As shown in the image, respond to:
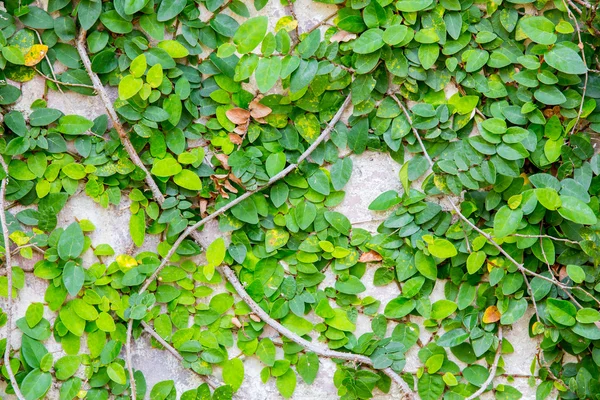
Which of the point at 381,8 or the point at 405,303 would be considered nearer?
the point at 381,8

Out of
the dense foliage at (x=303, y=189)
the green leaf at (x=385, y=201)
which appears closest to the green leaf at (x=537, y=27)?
the dense foliage at (x=303, y=189)

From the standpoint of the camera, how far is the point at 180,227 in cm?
202

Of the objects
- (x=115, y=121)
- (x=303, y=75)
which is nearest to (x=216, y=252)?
(x=115, y=121)

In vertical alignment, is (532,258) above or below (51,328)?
above

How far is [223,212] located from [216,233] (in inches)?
4.3

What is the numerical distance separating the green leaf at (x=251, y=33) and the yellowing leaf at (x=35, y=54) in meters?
0.63

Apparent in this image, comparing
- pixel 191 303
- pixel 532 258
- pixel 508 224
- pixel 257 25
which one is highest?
pixel 257 25

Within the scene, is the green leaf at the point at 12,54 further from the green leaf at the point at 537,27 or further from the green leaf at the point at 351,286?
the green leaf at the point at 537,27

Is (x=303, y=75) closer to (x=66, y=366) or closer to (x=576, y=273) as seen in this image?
(x=576, y=273)

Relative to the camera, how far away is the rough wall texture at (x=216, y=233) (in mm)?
2041

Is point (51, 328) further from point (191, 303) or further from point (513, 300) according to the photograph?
point (513, 300)

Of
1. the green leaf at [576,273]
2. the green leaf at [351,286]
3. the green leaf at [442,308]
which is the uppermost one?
the green leaf at [576,273]

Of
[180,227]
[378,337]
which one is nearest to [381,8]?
[180,227]

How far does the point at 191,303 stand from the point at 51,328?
50 centimetres
